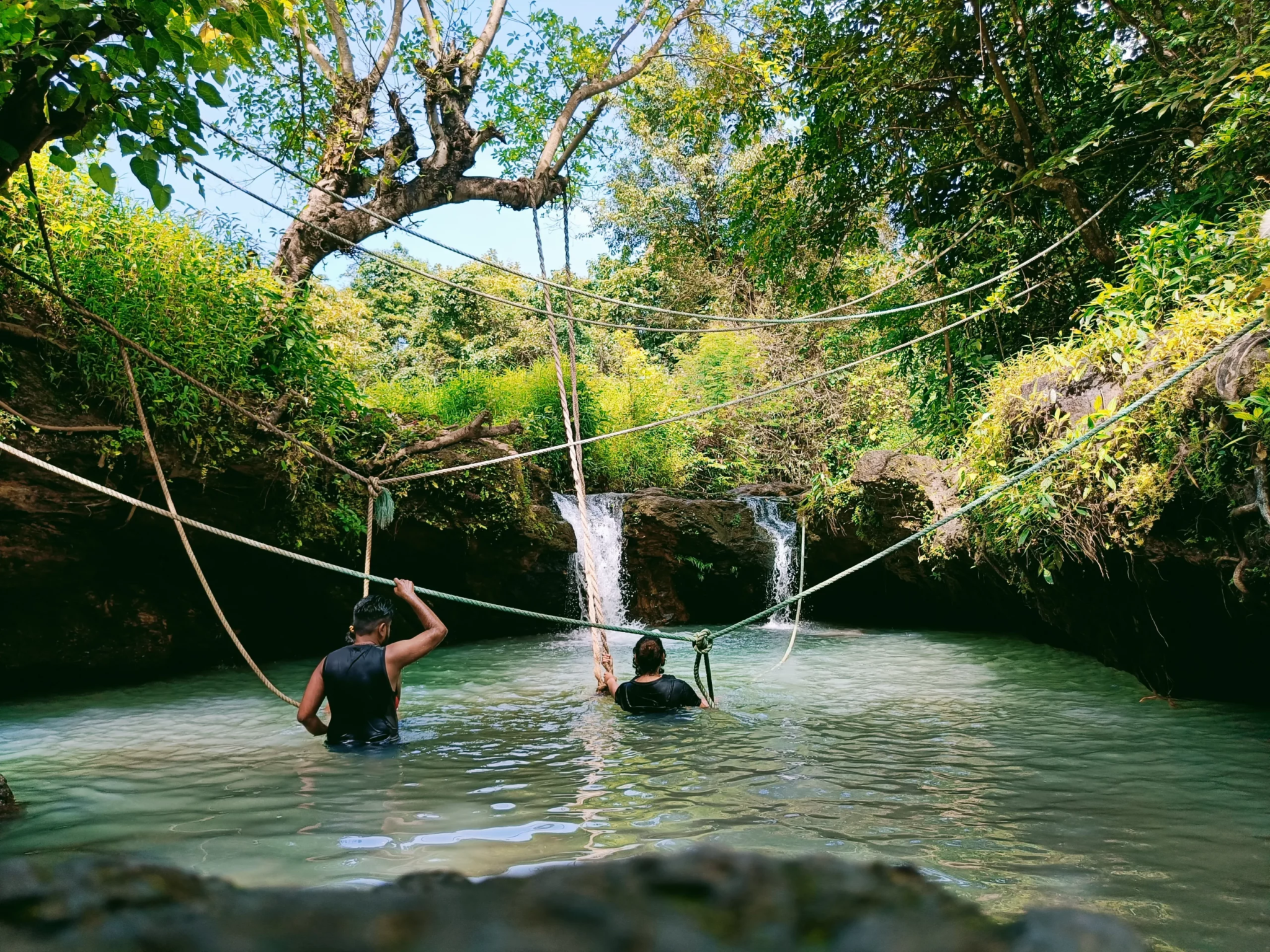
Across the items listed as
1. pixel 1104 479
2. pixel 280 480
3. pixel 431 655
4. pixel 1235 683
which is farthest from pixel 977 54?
pixel 431 655

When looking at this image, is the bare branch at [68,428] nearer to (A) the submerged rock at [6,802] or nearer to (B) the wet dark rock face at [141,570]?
(B) the wet dark rock face at [141,570]

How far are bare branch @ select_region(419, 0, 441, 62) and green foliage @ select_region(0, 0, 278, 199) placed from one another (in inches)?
257

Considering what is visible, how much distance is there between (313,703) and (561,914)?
482 centimetres

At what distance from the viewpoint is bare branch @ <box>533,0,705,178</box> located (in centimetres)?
1093

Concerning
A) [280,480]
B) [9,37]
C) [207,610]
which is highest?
[9,37]

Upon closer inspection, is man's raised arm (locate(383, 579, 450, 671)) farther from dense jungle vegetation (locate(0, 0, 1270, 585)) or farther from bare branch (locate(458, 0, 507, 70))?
bare branch (locate(458, 0, 507, 70))

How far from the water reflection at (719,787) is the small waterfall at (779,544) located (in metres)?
5.52

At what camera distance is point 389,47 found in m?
9.43

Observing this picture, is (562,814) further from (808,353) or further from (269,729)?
(808,353)

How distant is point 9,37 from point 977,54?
8424mm

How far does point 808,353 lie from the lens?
1847cm

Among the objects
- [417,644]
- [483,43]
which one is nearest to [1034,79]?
[483,43]

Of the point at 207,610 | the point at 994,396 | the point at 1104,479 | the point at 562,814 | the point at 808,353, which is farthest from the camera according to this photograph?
the point at 808,353

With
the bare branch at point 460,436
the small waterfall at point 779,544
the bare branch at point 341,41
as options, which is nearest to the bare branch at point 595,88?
the bare branch at point 341,41
